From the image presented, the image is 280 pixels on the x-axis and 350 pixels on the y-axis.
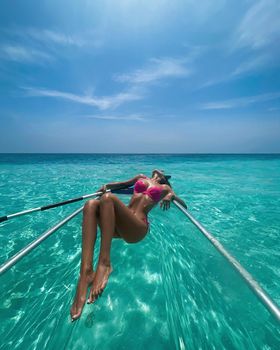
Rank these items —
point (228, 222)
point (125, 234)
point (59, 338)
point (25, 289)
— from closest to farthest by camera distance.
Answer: point (59, 338) → point (125, 234) → point (25, 289) → point (228, 222)

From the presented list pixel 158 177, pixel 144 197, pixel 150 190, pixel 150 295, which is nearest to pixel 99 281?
pixel 150 295

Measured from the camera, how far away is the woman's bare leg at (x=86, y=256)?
1.86 meters

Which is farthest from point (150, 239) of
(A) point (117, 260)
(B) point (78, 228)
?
(B) point (78, 228)

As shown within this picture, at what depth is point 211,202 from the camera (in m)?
8.57

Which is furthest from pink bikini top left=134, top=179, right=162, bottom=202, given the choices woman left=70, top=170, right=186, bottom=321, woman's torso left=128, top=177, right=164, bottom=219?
woman left=70, top=170, right=186, bottom=321

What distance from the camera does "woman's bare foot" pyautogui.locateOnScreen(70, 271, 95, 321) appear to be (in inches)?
71.3

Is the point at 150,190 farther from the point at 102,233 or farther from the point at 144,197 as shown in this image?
the point at 102,233

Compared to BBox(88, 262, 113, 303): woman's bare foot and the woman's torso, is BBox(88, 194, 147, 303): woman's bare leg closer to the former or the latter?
BBox(88, 262, 113, 303): woman's bare foot

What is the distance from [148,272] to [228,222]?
13.3 feet

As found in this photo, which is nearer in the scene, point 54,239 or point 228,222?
point 54,239

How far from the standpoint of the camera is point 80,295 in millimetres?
1938

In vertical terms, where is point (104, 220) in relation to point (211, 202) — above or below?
above

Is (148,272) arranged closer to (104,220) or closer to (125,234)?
(125,234)

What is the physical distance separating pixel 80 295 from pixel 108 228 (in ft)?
2.45
